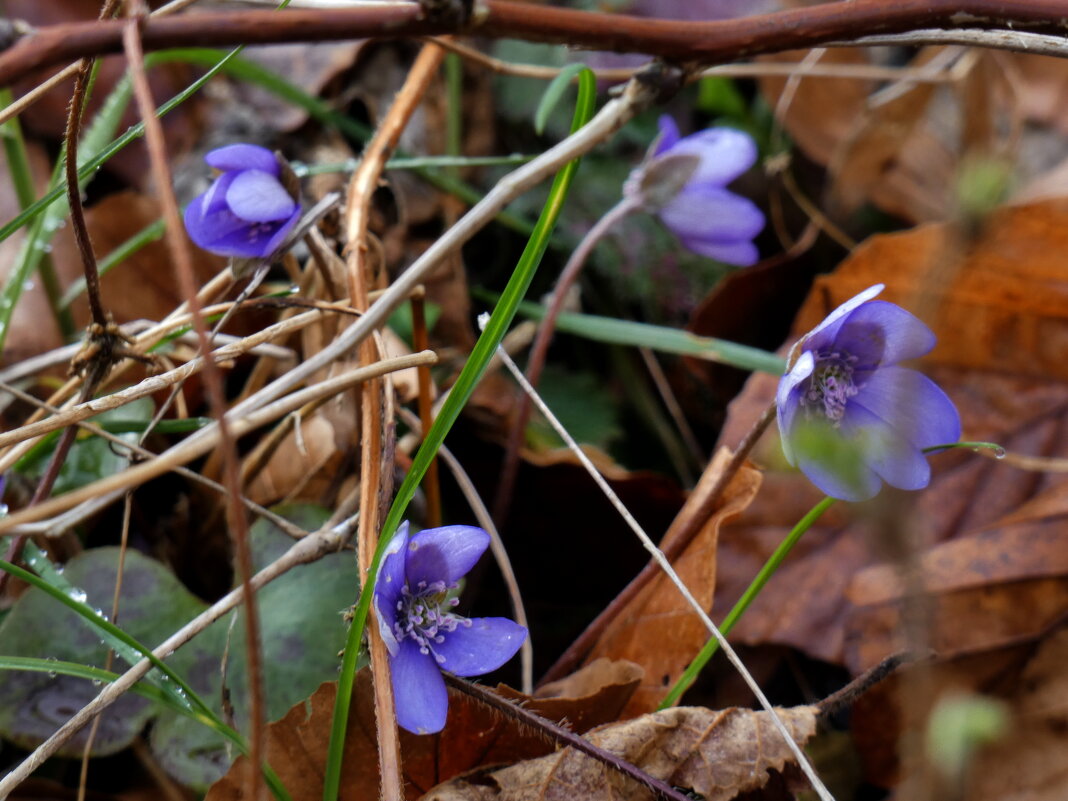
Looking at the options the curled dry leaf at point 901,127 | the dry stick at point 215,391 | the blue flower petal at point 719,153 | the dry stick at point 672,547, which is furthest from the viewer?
the curled dry leaf at point 901,127

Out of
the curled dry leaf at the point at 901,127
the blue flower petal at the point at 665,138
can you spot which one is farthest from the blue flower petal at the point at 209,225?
the curled dry leaf at the point at 901,127

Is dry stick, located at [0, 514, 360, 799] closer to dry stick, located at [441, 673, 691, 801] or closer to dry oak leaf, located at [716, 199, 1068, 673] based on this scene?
dry stick, located at [441, 673, 691, 801]

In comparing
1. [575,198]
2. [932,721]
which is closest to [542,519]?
[575,198]

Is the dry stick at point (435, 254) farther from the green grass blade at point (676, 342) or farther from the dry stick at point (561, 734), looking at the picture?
the green grass blade at point (676, 342)

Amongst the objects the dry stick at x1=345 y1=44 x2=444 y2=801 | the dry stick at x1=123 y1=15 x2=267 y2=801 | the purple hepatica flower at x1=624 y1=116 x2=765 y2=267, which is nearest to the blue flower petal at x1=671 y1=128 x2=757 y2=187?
the purple hepatica flower at x1=624 y1=116 x2=765 y2=267

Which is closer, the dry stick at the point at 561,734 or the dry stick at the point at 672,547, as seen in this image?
the dry stick at the point at 561,734

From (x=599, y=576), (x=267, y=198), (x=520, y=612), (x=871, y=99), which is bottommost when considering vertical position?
(x=599, y=576)

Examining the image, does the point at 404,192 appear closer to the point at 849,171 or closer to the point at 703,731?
the point at 849,171
